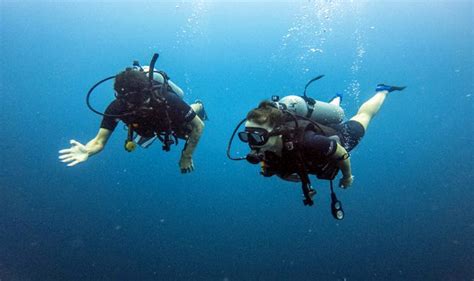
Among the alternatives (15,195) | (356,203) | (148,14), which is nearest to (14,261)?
(15,195)

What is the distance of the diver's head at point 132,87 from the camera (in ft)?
11.3

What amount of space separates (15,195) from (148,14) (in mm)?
18748

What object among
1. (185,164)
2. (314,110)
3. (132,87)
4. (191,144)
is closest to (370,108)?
(314,110)

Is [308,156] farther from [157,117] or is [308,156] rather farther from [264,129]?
[157,117]

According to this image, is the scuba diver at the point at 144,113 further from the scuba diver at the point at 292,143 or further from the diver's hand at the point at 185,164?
the scuba diver at the point at 292,143

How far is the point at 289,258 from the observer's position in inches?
610

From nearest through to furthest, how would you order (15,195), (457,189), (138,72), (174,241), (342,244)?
(138,72) → (342,244) → (174,241) → (15,195) → (457,189)

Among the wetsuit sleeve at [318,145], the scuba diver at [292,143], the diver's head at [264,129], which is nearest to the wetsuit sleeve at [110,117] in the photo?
the scuba diver at [292,143]

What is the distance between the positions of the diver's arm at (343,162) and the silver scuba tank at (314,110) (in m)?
0.64

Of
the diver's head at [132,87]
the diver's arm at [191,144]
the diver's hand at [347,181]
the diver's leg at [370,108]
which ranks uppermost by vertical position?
the diver's head at [132,87]

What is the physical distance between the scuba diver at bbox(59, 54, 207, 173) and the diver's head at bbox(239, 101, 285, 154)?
3.90 ft

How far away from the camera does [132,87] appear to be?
11.3 ft

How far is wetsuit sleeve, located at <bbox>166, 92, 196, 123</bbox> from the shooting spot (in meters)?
3.91

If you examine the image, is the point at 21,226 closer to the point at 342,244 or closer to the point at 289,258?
the point at 289,258
